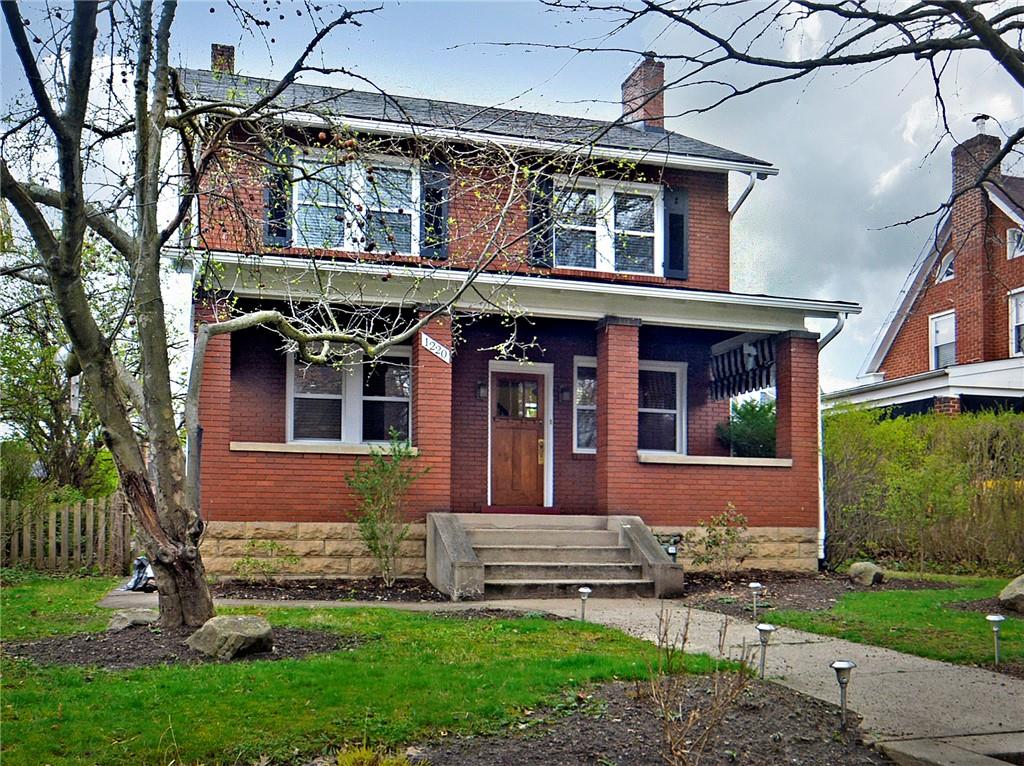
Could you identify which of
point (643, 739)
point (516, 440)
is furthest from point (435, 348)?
point (643, 739)

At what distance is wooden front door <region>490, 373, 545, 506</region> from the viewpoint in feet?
50.3

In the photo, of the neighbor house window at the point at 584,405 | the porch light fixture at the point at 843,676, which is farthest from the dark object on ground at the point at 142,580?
the porch light fixture at the point at 843,676

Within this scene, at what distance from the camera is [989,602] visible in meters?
10.6

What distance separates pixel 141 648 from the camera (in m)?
7.06

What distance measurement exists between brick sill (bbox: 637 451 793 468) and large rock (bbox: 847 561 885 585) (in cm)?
192

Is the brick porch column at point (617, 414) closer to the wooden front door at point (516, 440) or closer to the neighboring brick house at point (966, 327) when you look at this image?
the wooden front door at point (516, 440)

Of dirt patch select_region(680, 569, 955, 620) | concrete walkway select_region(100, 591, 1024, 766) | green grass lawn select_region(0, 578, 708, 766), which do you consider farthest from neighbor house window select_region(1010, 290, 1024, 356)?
green grass lawn select_region(0, 578, 708, 766)

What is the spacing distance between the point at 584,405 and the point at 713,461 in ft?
8.39

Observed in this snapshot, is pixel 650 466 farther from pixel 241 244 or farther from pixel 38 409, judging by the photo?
pixel 38 409

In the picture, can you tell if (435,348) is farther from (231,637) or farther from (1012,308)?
(1012,308)

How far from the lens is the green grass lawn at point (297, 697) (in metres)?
4.82

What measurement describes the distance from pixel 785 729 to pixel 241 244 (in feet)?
30.7

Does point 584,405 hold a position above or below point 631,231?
below

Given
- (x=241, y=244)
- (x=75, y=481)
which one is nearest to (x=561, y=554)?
(x=241, y=244)
